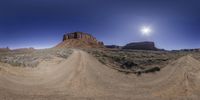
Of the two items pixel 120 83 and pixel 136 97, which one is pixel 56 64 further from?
pixel 136 97

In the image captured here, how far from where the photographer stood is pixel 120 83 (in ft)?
86.1

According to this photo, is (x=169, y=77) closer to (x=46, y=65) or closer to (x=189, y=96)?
(x=189, y=96)

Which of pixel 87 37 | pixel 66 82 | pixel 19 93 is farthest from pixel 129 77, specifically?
pixel 87 37

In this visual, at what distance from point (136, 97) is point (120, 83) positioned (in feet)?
19.5

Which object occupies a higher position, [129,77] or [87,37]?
[87,37]

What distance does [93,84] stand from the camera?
2469cm

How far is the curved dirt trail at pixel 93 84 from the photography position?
65.2 ft

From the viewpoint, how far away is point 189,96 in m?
21.3

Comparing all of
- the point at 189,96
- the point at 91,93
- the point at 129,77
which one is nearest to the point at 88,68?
the point at 129,77

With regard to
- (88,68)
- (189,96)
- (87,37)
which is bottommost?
(189,96)

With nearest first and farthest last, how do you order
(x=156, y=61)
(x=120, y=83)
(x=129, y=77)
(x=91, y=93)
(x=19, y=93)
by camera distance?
(x=19, y=93)
(x=91, y=93)
(x=120, y=83)
(x=129, y=77)
(x=156, y=61)

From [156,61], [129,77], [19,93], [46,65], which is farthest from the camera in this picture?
[156,61]

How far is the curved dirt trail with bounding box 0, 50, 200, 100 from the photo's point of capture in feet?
65.2

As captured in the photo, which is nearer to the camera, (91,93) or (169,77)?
(91,93)
